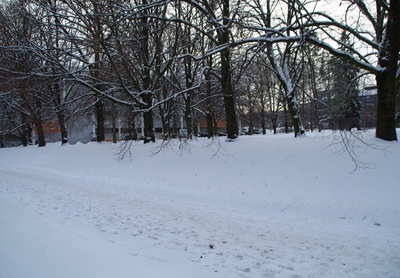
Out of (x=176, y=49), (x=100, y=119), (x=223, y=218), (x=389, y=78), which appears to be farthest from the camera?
(x=100, y=119)

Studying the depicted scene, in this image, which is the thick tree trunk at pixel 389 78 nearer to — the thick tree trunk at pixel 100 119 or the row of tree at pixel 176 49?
the row of tree at pixel 176 49

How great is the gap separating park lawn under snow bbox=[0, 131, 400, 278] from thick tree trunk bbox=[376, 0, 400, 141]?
69cm

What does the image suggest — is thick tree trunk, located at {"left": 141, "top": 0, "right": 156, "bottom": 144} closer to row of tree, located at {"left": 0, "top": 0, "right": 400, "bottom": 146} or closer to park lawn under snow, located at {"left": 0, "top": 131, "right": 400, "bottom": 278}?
row of tree, located at {"left": 0, "top": 0, "right": 400, "bottom": 146}

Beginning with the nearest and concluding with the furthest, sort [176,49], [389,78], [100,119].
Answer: [389,78] → [176,49] → [100,119]

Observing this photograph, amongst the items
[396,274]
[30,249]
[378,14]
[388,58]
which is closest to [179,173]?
[30,249]

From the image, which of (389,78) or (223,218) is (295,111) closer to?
(389,78)

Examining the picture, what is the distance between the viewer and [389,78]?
8625 millimetres

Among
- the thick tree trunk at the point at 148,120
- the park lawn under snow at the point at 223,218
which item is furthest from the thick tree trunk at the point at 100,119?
the park lawn under snow at the point at 223,218

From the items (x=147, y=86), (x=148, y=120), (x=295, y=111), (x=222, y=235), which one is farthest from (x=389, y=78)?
(x=148, y=120)

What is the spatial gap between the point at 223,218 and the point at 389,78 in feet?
25.2

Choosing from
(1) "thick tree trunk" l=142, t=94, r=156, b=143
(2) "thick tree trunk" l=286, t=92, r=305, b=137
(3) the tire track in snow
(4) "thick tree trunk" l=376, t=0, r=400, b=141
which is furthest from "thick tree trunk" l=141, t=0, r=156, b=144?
(4) "thick tree trunk" l=376, t=0, r=400, b=141

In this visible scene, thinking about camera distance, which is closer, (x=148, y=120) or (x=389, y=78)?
(x=389, y=78)

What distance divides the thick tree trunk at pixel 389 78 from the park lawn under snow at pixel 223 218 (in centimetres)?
69

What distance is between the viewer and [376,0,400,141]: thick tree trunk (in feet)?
27.7
